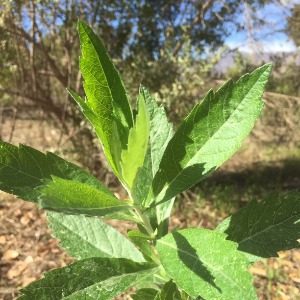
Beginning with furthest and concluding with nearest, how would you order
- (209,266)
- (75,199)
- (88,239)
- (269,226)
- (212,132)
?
(88,239)
(269,226)
(212,132)
(209,266)
(75,199)

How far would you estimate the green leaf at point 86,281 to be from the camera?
1.09 metres

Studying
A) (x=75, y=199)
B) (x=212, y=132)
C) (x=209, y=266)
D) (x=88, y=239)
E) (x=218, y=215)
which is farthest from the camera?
(x=218, y=215)

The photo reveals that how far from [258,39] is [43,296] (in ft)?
15.2

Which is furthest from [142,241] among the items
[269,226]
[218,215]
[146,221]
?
[218,215]

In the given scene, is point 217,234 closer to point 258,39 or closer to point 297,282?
point 297,282

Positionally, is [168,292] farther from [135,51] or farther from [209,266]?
[135,51]

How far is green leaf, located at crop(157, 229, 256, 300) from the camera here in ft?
3.30

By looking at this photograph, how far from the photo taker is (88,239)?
1.50m

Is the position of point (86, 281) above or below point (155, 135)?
below

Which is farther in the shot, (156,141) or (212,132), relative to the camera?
(156,141)

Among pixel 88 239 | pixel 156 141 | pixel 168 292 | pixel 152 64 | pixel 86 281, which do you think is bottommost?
pixel 168 292

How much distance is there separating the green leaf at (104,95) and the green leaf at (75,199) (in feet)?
0.33

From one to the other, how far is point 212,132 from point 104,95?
275 millimetres

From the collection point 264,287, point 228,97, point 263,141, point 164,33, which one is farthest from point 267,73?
point 263,141
